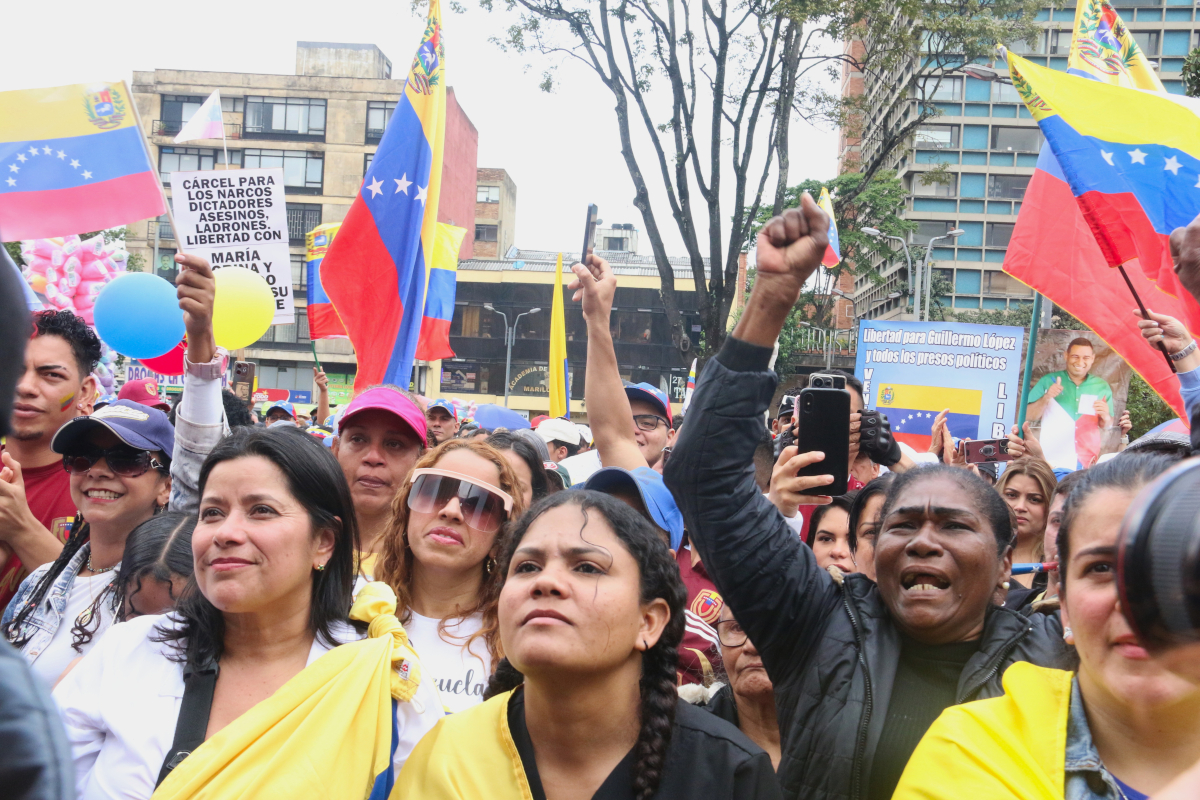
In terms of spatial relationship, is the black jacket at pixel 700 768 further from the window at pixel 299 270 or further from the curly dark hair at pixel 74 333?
the window at pixel 299 270

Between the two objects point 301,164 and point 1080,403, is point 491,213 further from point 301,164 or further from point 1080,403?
point 1080,403

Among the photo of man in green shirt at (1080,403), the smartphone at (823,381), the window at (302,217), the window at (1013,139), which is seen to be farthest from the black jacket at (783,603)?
the window at (1013,139)

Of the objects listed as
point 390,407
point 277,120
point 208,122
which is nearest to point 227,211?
point 208,122

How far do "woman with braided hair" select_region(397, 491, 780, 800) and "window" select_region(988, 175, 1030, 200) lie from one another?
66.6m

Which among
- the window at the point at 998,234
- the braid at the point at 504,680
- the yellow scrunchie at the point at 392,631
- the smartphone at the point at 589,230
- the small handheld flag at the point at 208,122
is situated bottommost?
the braid at the point at 504,680

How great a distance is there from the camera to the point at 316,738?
1903 millimetres

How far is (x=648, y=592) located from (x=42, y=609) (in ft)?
6.12

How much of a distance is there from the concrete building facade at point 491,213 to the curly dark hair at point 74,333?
167 feet

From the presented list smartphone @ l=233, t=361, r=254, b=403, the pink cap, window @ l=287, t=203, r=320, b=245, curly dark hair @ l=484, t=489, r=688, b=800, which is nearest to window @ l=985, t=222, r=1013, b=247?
window @ l=287, t=203, r=320, b=245

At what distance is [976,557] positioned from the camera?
2.14 metres

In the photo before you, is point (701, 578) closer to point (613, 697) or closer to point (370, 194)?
point (613, 697)

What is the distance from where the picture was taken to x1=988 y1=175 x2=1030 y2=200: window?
62.2 metres

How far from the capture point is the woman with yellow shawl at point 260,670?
1.89 meters

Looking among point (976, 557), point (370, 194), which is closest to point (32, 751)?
point (976, 557)
